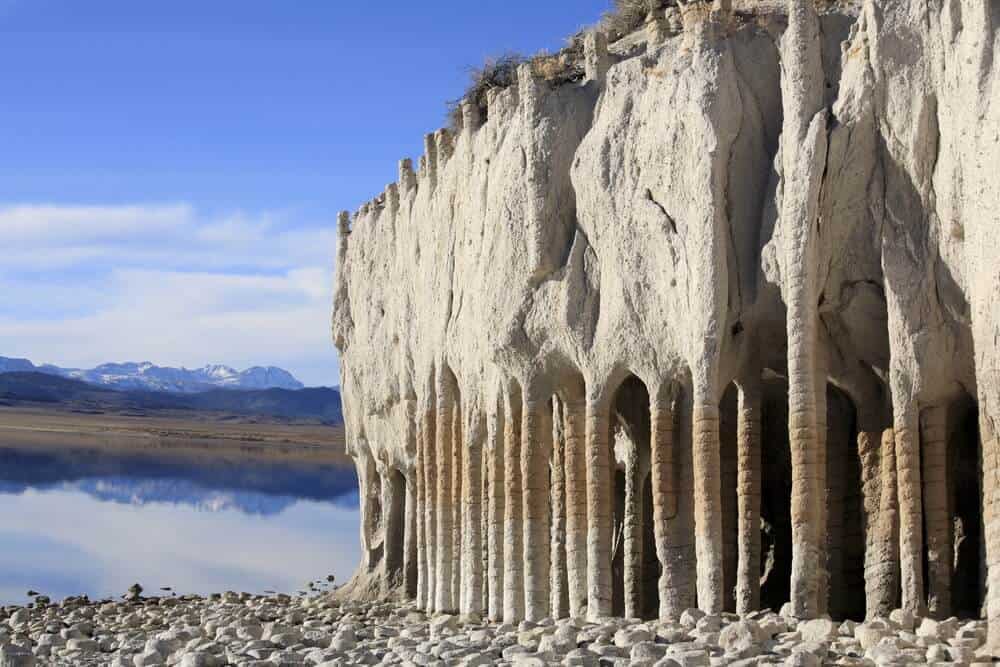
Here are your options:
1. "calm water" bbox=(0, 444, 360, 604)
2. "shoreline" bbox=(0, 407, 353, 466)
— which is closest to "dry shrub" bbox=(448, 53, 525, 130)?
"calm water" bbox=(0, 444, 360, 604)

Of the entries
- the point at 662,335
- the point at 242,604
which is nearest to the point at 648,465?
the point at 662,335

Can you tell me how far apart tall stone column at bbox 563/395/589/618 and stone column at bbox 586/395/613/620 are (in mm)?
219

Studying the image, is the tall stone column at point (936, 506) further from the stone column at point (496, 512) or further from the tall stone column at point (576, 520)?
the stone column at point (496, 512)

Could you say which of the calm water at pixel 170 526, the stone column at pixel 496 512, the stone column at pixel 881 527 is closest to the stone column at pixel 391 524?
the stone column at pixel 496 512

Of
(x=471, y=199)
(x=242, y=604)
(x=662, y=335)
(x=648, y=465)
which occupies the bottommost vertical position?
(x=242, y=604)

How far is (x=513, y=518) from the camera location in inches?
882

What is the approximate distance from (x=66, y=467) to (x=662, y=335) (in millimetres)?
69490

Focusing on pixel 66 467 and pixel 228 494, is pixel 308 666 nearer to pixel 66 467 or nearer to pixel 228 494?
pixel 228 494

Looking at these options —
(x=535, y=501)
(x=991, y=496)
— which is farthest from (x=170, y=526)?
(x=991, y=496)

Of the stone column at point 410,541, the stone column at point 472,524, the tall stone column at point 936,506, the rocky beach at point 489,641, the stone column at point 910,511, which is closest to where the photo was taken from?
the rocky beach at point 489,641

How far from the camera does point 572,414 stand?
22.1m

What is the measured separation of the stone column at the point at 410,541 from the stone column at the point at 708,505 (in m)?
10.5

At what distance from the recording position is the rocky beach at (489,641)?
15328mm

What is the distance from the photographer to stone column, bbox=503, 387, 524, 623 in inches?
869
